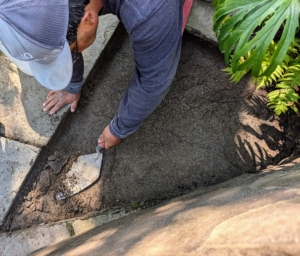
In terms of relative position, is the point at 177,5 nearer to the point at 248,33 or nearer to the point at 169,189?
the point at 248,33

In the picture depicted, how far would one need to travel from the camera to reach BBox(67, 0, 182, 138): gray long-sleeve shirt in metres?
1.41

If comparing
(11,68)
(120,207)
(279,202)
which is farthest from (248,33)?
(11,68)

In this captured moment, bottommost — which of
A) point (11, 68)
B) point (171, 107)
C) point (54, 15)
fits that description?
point (171, 107)

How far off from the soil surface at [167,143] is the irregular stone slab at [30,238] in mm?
61

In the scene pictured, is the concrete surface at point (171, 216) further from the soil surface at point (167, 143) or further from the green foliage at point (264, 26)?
the green foliage at point (264, 26)

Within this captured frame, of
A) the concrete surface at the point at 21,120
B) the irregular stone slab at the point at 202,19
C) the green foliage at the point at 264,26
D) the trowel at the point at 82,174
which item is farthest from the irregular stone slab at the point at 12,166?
the green foliage at the point at 264,26

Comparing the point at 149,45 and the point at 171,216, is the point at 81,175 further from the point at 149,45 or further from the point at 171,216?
the point at 149,45

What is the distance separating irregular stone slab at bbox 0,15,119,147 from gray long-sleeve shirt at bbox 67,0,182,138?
0.68 m

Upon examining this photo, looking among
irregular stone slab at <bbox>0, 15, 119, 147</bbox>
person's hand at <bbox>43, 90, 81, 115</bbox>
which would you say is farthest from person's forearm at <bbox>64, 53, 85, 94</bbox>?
irregular stone slab at <bbox>0, 15, 119, 147</bbox>

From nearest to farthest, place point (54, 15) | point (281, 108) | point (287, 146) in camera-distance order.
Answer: point (54, 15), point (281, 108), point (287, 146)

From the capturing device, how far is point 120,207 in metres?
2.33

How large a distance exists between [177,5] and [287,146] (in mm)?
1379

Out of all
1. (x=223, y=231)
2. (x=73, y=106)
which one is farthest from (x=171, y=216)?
(x=73, y=106)

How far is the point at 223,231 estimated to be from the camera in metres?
0.99
